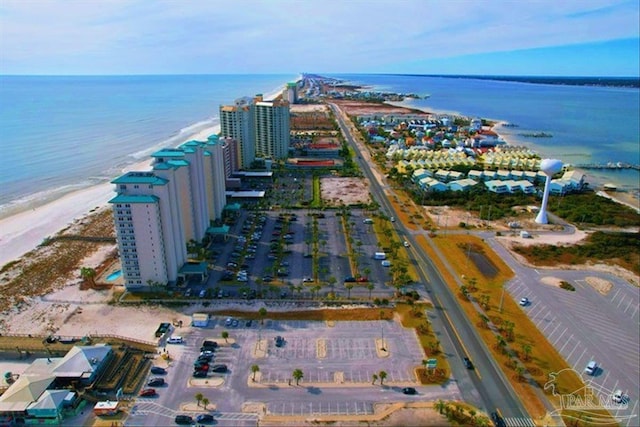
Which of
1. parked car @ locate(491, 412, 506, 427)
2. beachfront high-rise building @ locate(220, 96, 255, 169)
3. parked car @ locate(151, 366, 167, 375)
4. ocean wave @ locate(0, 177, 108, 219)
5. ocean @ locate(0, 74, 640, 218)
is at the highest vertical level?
beachfront high-rise building @ locate(220, 96, 255, 169)

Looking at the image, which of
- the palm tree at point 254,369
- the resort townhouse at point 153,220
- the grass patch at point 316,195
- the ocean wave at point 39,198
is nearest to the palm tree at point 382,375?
the palm tree at point 254,369

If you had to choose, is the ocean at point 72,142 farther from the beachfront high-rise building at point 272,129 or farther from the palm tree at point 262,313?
the palm tree at point 262,313

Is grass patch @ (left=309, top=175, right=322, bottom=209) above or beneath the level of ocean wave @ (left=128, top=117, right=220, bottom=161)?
beneath

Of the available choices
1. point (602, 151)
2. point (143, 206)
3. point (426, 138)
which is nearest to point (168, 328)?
point (143, 206)

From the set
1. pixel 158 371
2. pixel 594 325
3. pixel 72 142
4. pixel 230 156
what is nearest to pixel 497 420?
pixel 594 325

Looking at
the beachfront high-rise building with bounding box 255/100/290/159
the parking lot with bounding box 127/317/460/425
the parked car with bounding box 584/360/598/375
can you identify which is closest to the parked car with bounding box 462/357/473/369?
the parking lot with bounding box 127/317/460/425

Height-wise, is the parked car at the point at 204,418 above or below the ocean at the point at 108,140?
below

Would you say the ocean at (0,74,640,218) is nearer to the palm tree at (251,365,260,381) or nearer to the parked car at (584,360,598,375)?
the palm tree at (251,365,260,381)
